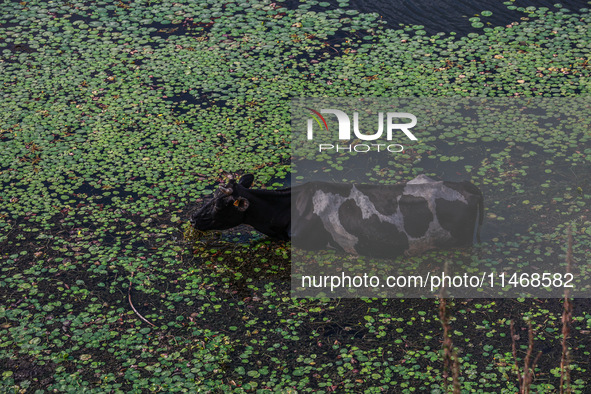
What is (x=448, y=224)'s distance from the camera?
820 cm

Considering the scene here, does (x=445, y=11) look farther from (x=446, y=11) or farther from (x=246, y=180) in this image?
(x=246, y=180)

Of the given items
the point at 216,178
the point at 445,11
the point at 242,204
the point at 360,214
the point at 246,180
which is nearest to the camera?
the point at 360,214

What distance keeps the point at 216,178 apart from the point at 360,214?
2119 millimetres

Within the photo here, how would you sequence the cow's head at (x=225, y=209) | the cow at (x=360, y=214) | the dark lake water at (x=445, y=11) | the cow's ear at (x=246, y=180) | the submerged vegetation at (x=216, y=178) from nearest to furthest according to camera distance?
the submerged vegetation at (x=216, y=178), the cow at (x=360, y=214), the cow's head at (x=225, y=209), the cow's ear at (x=246, y=180), the dark lake water at (x=445, y=11)

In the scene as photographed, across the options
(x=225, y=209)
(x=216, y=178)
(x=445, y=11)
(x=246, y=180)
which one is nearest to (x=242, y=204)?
(x=225, y=209)

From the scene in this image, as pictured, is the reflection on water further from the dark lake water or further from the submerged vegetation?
the submerged vegetation

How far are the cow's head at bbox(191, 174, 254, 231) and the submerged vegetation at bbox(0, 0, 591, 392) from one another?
0.29 meters

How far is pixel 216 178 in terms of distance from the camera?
965 cm

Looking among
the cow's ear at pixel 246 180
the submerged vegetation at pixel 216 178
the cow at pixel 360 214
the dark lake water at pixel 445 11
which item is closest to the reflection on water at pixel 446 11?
the dark lake water at pixel 445 11

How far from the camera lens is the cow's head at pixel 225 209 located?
27.4 ft

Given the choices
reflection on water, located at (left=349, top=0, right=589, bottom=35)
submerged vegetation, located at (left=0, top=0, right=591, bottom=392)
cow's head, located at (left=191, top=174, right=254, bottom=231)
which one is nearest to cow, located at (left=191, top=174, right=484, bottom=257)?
cow's head, located at (left=191, top=174, right=254, bottom=231)

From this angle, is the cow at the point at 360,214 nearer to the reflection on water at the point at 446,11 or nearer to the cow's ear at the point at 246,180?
the cow's ear at the point at 246,180

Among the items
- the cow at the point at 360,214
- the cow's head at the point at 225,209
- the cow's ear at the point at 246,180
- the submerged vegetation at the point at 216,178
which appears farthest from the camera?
the cow's ear at the point at 246,180

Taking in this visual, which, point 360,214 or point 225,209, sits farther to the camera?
point 225,209
